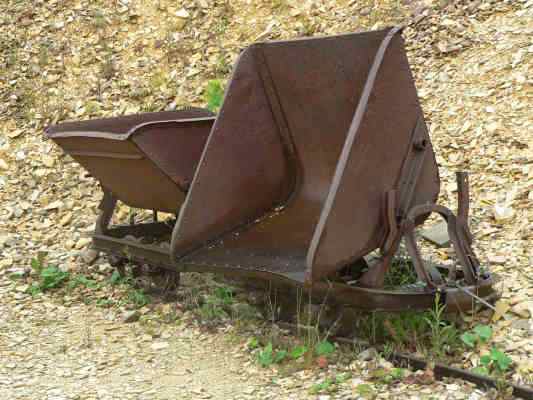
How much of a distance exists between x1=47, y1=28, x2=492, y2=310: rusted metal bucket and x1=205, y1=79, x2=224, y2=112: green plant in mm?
2163

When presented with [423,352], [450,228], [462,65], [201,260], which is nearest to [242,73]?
[201,260]

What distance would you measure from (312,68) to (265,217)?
1.11 meters

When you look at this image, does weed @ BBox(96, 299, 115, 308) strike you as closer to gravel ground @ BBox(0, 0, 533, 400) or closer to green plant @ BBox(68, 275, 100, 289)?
gravel ground @ BBox(0, 0, 533, 400)

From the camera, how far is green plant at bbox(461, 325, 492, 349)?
13.4 ft

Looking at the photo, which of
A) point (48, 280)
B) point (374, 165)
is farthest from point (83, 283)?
point (374, 165)

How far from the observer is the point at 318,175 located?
534 cm

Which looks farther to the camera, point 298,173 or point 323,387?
point 298,173

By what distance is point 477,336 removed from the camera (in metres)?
4.12

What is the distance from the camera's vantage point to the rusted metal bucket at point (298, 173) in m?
4.01

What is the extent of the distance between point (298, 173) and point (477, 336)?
1.84 meters

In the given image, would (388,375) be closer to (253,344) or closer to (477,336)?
(477,336)

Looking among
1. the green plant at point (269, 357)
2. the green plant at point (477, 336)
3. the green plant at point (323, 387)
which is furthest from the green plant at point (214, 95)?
the green plant at point (323, 387)

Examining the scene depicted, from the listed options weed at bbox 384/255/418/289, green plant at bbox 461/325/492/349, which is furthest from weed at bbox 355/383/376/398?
weed at bbox 384/255/418/289

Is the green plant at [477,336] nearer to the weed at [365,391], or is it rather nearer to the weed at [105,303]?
the weed at [365,391]
